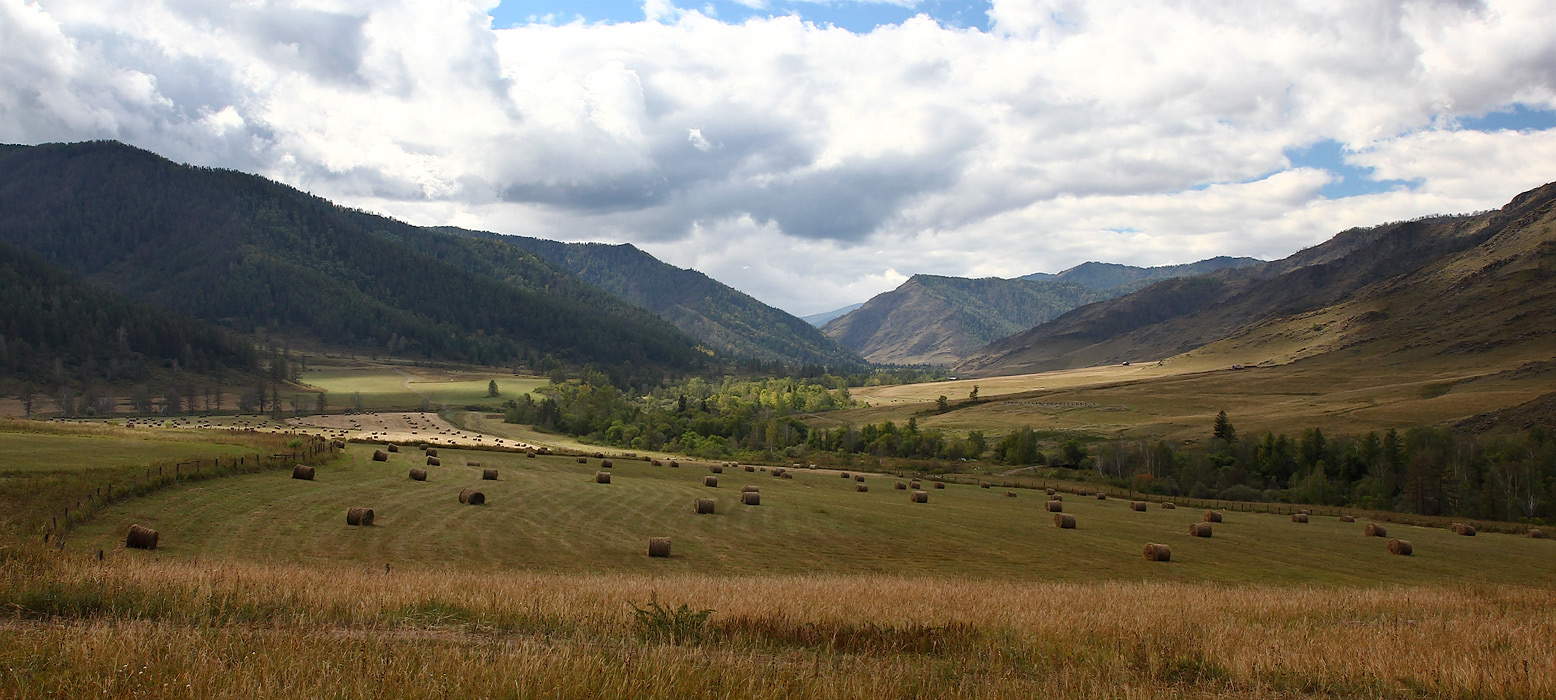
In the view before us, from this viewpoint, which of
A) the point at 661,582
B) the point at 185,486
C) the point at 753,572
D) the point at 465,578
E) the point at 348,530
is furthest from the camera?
the point at 185,486

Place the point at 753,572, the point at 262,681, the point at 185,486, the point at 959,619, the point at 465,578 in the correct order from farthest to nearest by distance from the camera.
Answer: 1. the point at 185,486
2. the point at 753,572
3. the point at 465,578
4. the point at 959,619
5. the point at 262,681

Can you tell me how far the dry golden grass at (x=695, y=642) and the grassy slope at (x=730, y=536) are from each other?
971 cm

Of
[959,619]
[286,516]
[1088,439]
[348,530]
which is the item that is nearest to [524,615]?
[959,619]

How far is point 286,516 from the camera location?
30.0 metres

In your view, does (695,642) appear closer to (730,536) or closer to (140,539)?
(140,539)

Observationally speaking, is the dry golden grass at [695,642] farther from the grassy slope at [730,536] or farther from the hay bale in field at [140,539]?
the grassy slope at [730,536]

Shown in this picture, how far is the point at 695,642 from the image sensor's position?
37.1 feet

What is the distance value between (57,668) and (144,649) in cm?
69

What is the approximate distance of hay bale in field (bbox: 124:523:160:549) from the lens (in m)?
22.8

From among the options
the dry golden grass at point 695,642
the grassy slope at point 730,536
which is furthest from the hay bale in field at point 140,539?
the dry golden grass at point 695,642

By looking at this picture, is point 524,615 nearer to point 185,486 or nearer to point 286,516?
point 286,516

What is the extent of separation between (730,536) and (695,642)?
930 inches

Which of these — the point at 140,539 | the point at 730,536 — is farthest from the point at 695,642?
the point at 730,536

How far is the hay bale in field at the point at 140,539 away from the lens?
2281 centimetres
